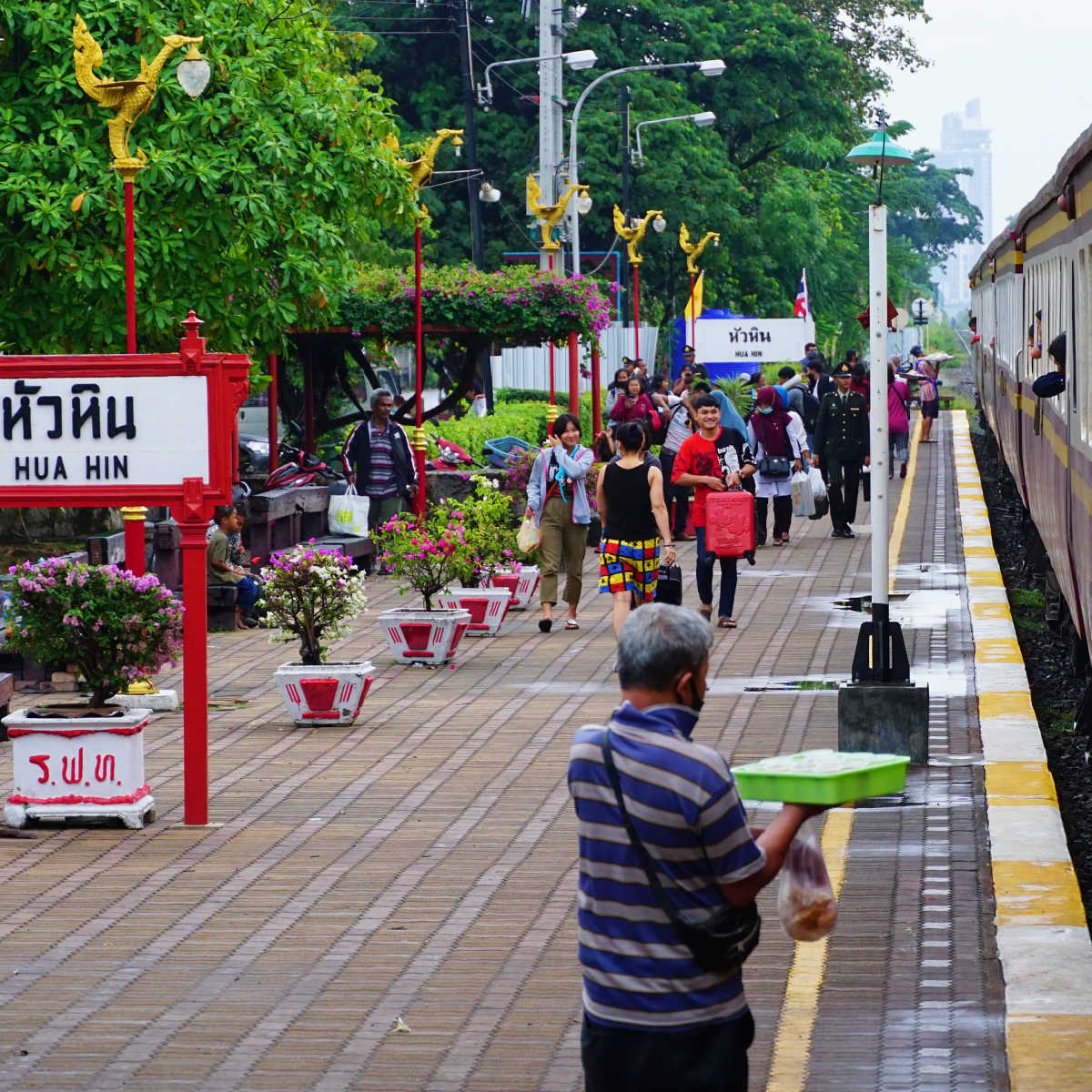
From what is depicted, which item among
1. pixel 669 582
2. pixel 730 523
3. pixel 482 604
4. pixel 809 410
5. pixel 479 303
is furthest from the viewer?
pixel 809 410

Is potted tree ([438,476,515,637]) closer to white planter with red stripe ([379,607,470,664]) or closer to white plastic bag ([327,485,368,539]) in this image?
white planter with red stripe ([379,607,470,664])

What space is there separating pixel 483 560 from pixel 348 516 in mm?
5253

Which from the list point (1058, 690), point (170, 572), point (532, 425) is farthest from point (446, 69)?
point (1058, 690)

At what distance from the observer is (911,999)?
272 inches

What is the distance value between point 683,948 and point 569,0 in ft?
160

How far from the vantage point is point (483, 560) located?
16406mm

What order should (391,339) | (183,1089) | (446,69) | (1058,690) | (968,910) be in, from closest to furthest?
(183,1089) → (968,910) → (1058,690) → (391,339) → (446,69)

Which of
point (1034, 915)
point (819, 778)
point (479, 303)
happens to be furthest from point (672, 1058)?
point (479, 303)

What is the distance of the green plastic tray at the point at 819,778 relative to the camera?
14.1 feet

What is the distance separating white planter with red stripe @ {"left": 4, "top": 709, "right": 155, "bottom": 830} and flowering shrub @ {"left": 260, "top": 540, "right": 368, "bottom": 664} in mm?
2918

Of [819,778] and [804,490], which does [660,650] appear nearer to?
[819,778]

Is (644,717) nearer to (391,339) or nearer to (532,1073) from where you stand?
(532,1073)

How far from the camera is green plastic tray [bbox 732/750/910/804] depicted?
14.1ft

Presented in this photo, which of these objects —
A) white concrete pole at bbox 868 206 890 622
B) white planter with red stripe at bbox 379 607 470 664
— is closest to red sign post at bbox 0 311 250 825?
white concrete pole at bbox 868 206 890 622
